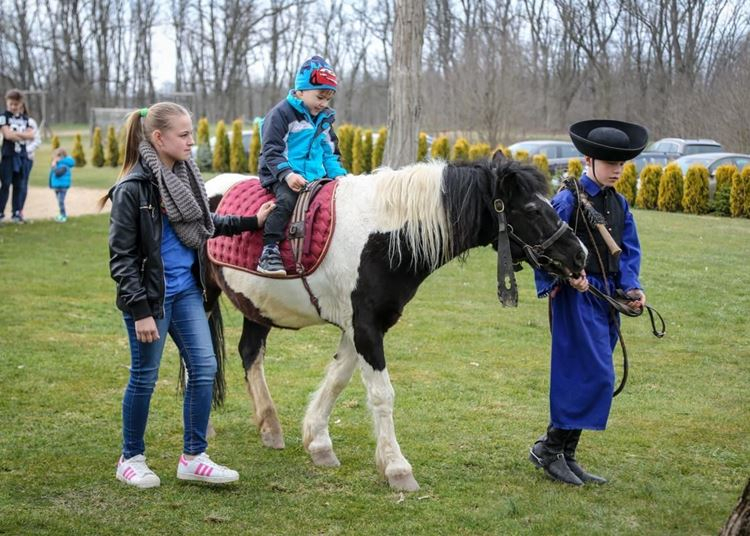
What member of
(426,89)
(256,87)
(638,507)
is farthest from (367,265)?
(256,87)

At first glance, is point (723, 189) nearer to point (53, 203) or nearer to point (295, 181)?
point (53, 203)

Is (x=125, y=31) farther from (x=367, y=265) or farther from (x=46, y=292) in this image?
Answer: (x=367, y=265)

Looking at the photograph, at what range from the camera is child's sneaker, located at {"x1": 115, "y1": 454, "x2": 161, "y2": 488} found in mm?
4281

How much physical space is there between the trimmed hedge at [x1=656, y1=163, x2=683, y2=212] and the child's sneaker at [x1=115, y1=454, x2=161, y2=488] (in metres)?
17.1

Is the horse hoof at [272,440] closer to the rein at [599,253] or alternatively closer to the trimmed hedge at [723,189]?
the rein at [599,253]

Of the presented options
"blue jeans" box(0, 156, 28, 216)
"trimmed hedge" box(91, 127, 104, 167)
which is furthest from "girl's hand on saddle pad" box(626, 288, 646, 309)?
"trimmed hedge" box(91, 127, 104, 167)

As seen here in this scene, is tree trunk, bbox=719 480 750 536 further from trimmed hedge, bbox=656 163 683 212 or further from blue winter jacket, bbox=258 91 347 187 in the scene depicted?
trimmed hedge, bbox=656 163 683 212

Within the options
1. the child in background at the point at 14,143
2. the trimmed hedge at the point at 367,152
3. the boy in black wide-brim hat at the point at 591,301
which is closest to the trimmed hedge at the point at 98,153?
the trimmed hedge at the point at 367,152

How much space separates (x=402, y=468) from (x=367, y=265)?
41.4 inches

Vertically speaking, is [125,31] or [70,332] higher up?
[125,31]

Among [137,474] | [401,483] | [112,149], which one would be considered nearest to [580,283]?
[401,483]

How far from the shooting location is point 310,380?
6703 millimetres

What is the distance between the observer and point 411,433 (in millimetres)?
5406

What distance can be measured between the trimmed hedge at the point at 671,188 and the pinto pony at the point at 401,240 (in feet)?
52.8
